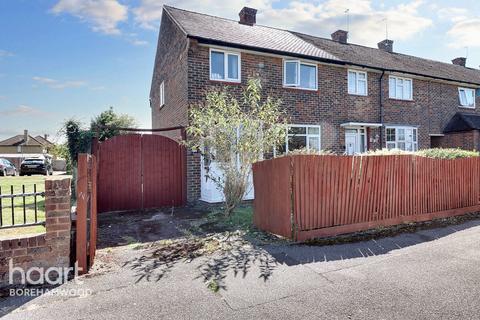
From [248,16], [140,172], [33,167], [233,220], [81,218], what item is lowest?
[233,220]

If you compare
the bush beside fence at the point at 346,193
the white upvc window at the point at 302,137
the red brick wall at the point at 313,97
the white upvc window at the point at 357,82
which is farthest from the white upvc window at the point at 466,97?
the bush beside fence at the point at 346,193

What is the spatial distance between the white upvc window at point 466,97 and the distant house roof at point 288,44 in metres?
0.55

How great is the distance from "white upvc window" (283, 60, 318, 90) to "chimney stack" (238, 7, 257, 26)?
12.9ft

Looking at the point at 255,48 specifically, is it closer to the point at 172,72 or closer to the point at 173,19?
the point at 173,19

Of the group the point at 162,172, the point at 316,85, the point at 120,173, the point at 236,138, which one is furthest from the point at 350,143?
the point at 120,173

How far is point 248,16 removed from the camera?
48.6 feet

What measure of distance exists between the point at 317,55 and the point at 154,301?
11538 millimetres

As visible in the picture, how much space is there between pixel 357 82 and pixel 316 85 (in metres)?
2.54

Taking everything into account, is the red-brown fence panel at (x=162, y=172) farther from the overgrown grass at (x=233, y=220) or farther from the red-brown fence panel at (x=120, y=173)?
the overgrown grass at (x=233, y=220)

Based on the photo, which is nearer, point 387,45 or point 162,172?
point 162,172

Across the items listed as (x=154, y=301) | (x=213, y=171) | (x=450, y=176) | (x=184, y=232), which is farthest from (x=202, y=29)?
(x=154, y=301)

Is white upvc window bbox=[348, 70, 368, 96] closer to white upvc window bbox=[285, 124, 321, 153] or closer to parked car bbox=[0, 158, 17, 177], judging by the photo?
white upvc window bbox=[285, 124, 321, 153]

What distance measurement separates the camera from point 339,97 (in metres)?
13.3

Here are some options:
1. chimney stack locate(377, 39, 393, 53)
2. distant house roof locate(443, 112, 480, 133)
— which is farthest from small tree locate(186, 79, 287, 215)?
chimney stack locate(377, 39, 393, 53)
